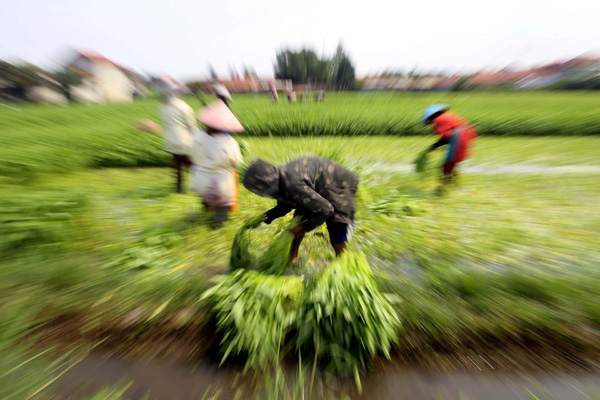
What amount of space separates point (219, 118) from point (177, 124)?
1.80 m

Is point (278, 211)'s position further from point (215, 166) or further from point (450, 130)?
point (450, 130)

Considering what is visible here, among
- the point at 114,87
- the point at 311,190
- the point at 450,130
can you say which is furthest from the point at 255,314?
the point at 450,130

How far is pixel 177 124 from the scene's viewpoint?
4500 mm

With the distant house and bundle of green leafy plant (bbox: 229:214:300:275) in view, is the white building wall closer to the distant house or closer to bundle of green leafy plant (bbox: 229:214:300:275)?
the distant house

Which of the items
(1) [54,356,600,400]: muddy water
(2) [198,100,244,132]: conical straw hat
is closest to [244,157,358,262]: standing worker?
(1) [54,356,600,400]: muddy water

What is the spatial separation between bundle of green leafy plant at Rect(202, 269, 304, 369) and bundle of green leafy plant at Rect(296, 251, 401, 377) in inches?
4.8

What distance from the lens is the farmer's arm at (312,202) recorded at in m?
2.06

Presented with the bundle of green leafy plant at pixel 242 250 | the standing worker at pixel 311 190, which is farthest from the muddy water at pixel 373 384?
the standing worker at pixel 311 190

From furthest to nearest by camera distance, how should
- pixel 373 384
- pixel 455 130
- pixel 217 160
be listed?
pixel 455 130 < pixel 217 160 < pixel 373 384

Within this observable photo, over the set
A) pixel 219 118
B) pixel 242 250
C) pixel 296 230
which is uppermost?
pixel 219 118

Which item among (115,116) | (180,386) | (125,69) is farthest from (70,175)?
(180,386)

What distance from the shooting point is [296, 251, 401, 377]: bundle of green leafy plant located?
158 cm

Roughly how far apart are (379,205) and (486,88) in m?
2.10

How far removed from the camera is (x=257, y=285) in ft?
5.82
